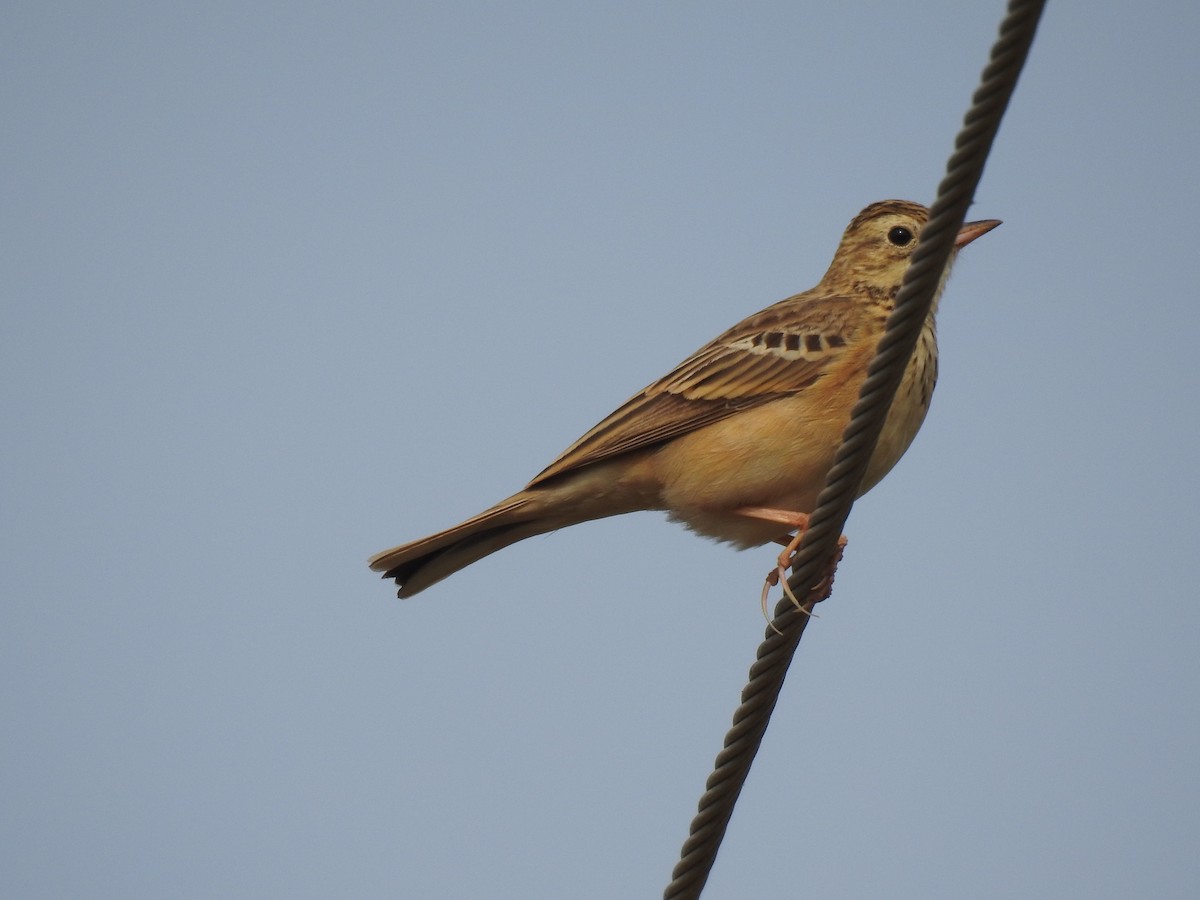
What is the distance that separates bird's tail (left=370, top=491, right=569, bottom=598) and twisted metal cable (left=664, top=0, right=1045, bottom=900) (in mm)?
2560

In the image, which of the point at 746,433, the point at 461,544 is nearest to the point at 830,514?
the point at 746,433

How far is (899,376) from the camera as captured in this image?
392cm

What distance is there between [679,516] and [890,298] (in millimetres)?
1650

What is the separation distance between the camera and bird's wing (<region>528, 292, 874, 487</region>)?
652 centimetres

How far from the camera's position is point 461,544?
22.6 feet

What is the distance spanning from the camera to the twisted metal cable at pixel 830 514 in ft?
11.5

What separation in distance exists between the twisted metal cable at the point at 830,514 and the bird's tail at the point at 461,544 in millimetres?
2560

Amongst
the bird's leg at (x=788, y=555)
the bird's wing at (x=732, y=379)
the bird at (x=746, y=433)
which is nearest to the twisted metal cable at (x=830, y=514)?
the bird's leg at (x=788, y=555)

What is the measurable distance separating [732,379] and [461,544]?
65.1 inches

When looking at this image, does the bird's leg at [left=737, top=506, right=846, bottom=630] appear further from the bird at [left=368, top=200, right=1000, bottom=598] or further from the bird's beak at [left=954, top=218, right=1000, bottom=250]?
the bird's beak at [left=954, top=218, right=1000, bottom=250]

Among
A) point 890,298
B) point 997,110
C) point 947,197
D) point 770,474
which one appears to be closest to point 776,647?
point 947,197

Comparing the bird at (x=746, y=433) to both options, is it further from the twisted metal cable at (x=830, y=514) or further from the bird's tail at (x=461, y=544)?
the twisted metal cable at (x=830, y=514)

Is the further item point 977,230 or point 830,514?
point 977,230

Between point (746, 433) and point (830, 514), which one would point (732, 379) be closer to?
point (746, 433)
